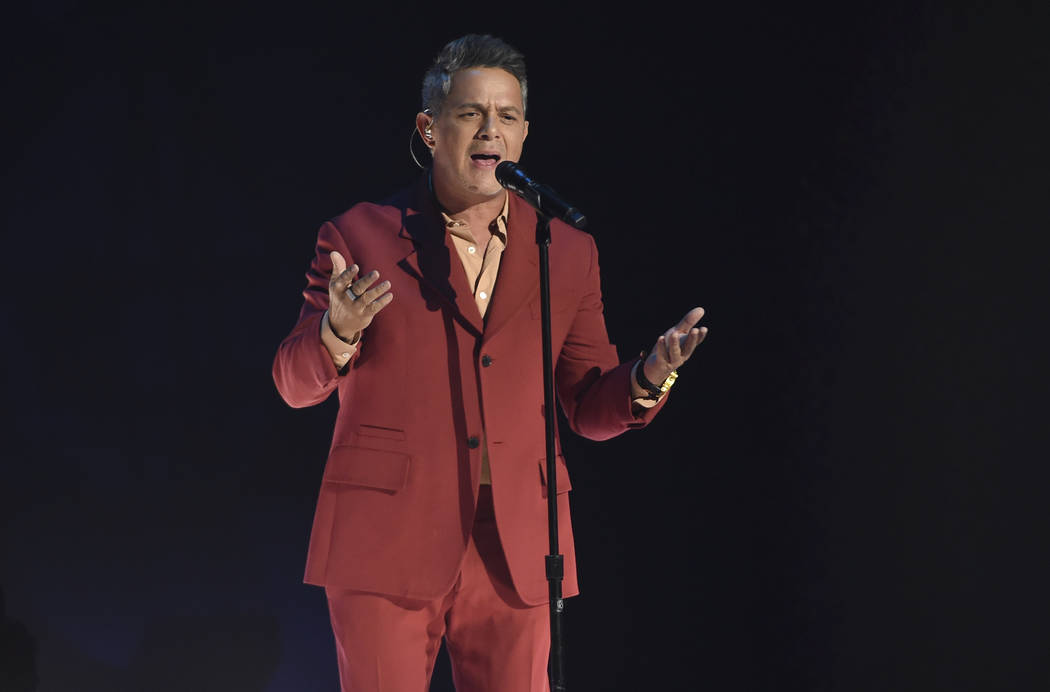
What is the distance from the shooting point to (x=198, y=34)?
3090 millimetres

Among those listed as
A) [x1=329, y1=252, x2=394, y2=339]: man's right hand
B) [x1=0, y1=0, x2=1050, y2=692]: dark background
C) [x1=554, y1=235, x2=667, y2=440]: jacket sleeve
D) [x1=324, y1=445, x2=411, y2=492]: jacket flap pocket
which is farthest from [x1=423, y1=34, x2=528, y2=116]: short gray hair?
[x1=0, y1=0, x2=1050, y2=692]: dark background

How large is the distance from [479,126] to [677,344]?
1.92 ft

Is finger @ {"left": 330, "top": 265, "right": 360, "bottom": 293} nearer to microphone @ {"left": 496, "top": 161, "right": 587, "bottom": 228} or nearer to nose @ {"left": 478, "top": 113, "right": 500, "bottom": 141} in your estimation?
microphone @ {"left": 496, "top": 161, "right": 587, "bottom": 228}

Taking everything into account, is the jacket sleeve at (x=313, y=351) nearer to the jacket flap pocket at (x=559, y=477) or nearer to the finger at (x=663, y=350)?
the jacket flap pocket at (x=559, y=477)

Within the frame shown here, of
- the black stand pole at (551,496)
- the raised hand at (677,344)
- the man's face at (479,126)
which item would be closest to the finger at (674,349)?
the raised hand at (677,344)

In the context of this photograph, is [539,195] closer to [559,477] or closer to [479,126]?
[479,126]

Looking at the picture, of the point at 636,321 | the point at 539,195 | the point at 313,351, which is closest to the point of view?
the point at 539,195

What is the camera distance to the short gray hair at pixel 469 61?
209 centimetres

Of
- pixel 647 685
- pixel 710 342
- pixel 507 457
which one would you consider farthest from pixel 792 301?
pixel 507 457

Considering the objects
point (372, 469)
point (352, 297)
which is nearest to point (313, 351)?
point (352, 297)

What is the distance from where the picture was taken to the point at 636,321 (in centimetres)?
347

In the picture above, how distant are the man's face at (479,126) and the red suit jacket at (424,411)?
11 cm

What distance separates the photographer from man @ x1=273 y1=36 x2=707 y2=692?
1916 mm

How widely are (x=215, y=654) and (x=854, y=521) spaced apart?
6.32 ft
